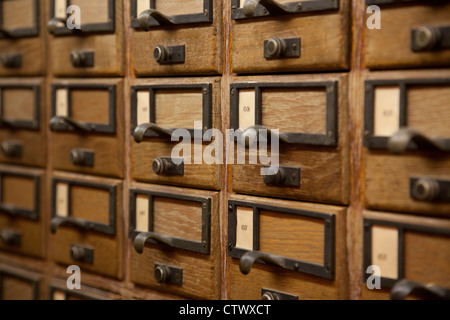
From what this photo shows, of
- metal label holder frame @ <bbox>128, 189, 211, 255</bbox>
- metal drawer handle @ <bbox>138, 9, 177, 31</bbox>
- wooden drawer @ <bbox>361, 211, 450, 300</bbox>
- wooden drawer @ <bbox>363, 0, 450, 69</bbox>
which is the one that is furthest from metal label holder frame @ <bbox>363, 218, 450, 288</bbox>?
metal drawer handle @ <bbox>138, 9, 177, 31</bbox>

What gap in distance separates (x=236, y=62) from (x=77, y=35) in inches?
21.6

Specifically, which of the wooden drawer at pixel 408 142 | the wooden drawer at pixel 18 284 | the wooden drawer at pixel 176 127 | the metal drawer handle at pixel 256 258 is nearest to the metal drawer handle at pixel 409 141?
the wooden drawer at pixel 408 142

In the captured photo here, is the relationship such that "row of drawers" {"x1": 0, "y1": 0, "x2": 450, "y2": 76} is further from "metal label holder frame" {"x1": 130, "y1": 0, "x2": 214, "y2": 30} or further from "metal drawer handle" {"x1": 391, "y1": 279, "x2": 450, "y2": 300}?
"metal drawer handle" {"x1": 391, "y1": 279, "x2": 450, "y2": 300}

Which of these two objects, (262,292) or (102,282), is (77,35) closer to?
(102,282)

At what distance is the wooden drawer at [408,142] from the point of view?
102 cm

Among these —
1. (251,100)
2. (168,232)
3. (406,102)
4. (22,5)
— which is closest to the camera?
(406,102)

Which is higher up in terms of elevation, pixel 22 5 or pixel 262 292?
pixel 22 5

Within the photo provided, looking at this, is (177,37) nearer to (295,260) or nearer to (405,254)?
(295,260)

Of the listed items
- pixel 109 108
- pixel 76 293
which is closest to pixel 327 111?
pixel 109 108

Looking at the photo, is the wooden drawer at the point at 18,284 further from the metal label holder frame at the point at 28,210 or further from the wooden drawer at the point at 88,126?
the wooden drawer at the point at 88,126

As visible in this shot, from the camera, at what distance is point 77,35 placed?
5.37 feet

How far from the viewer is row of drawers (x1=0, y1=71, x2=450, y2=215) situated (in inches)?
41.5

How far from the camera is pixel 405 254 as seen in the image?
1.09 meters
